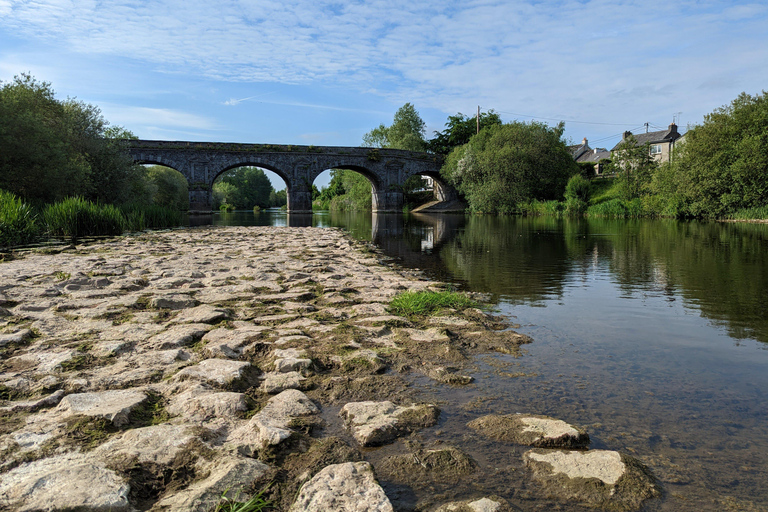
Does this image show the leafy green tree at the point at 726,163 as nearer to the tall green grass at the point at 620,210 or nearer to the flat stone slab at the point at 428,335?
the tall green grass at the point at 620,210

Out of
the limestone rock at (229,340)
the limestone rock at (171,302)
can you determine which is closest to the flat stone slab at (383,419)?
the limestone rock at (229,340)

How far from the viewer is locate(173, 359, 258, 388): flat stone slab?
2844 millimetres

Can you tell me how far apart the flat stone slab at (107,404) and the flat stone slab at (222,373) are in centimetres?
32

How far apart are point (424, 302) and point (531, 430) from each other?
2774 millimetres

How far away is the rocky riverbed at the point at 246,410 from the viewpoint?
182 centimetres

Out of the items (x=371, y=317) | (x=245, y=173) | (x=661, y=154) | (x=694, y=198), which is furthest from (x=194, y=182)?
(x=245, y=173)

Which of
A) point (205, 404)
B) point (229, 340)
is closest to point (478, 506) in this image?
point (205, 404)

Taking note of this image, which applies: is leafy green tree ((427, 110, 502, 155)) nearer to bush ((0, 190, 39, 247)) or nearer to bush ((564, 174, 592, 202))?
bush ((564, 174, 592, 202))

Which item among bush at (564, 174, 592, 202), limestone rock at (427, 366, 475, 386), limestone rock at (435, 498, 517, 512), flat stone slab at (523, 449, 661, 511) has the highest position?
bush at (564, 174, 592, 202)

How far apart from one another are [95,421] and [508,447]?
76.6 inches

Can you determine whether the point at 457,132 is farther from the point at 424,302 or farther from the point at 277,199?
the point at 277,199

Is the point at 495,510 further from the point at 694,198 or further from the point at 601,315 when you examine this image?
the point at 694,198

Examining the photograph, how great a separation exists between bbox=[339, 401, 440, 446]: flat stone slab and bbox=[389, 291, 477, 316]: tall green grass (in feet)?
7.20

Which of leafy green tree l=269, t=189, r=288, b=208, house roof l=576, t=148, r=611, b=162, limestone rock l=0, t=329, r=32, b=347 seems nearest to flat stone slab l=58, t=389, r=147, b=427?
limestone rock l=0, t=329, r=32, b=347
